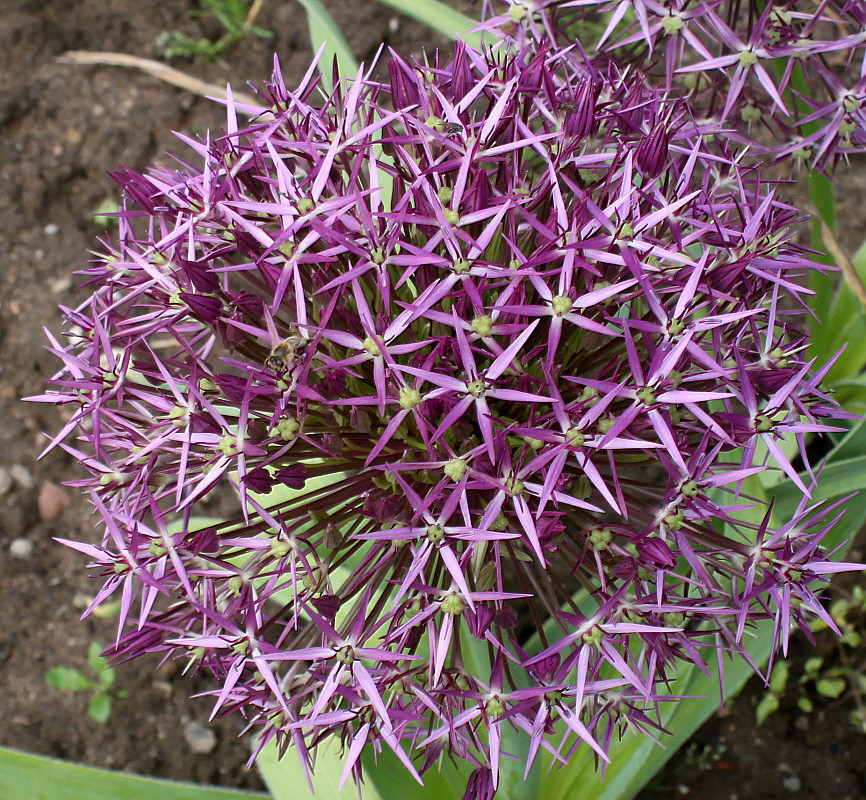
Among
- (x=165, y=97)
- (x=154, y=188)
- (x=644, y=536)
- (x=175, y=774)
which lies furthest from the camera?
(x=165, y=97)

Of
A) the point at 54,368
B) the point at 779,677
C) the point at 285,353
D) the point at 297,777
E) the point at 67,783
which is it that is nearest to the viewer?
the point at 285,353

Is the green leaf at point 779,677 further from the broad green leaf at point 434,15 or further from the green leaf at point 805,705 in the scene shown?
the broad green leaf at point 434,15

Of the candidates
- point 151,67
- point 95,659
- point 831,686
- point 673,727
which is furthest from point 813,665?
point 151,67

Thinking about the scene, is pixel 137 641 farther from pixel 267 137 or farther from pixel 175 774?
pixel 175 774

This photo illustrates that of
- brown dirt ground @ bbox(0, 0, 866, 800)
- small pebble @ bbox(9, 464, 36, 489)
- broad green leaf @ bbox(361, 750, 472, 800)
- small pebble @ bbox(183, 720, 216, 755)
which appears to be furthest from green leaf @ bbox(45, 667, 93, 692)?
broad green leaf @ bbox(361, 750, 472, 800)

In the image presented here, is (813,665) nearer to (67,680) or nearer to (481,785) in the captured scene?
(481,785)

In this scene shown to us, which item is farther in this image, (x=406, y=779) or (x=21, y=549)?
(x=21, y=549)

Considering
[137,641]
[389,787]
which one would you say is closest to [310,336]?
[137,641]

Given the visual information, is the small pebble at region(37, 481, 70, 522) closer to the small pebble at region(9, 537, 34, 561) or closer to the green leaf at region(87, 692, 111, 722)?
the small pebble at region(9, 537, 34, 561)
